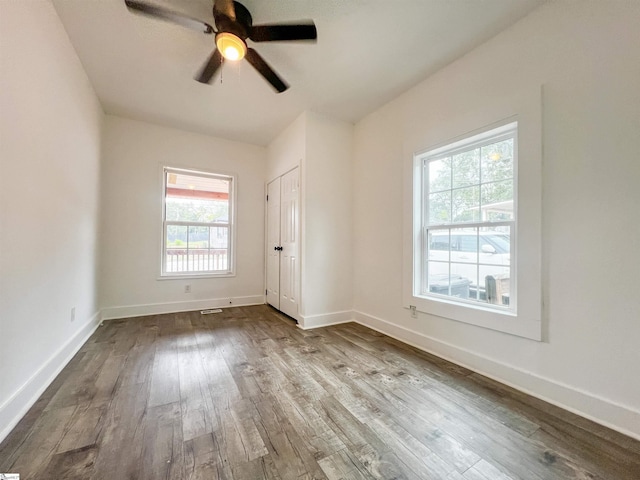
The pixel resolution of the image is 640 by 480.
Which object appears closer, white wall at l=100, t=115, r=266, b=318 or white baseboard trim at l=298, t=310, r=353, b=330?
white baseboard trim at l=298, t=310, r=353, b=330

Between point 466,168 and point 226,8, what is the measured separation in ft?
7.36

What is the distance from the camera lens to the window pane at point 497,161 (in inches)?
79.9

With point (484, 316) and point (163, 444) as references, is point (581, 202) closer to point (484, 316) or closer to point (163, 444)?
point (484, 316)

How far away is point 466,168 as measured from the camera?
2338 millimetres

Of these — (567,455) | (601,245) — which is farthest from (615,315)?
(567,455)

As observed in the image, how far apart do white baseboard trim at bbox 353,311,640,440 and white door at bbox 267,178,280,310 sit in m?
2.20

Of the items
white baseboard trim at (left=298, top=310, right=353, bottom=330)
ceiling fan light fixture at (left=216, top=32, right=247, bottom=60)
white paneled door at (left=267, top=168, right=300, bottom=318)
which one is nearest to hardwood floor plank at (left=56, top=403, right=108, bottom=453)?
white baseboard trim at (left=298, top=310, right=353, bottom=330)

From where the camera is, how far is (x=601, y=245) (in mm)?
1533

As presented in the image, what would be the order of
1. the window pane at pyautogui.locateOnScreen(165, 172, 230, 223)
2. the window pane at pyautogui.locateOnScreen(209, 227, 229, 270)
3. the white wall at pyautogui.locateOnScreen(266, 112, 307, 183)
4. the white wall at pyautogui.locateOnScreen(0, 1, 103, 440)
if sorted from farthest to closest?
the window pane at pyautogui.locateOnScreen(209, 227, 229, 270)
the window pane at pyautogui.locateOnScreen(165, 172, 230, 223)
the white wall at pyautogui.locateOnScreen(266, 112, 307, 183)
the white wall at pyautogui.locateOnScreen(0, 1, 103, 440)

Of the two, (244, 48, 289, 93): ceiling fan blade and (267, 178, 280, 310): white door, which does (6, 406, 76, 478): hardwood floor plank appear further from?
(244, 48, 289, 93): ceiling fan blade

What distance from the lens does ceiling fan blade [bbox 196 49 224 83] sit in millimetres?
2018

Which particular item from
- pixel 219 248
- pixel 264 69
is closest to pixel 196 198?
pixel 219 248

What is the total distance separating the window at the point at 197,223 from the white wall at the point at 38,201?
123 centimetres

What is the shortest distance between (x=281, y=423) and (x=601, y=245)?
7.15 ft
